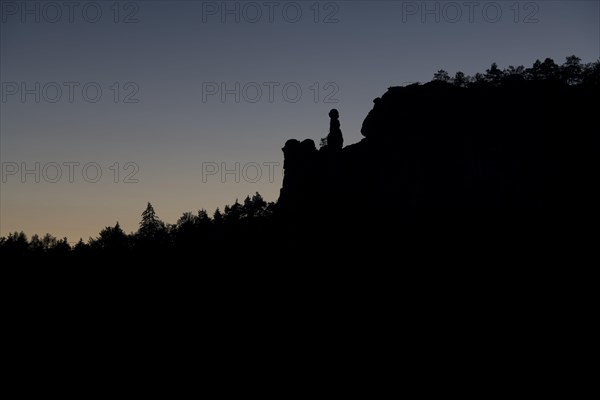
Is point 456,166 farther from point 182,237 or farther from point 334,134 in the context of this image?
point 182,237

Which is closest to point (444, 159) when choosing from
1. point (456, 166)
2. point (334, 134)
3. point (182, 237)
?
point (456, 166)

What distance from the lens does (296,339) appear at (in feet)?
197

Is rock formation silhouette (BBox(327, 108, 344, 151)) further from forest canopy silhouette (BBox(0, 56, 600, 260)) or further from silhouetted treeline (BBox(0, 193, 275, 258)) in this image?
silhouetted treeline (BBox(0, 193, 275, 258))

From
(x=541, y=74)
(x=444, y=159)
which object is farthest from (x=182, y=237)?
(x=541, y=74)

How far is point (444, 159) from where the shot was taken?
83250 mm

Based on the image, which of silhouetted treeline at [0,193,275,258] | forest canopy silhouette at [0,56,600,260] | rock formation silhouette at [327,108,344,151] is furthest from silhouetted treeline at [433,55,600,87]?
silhouetted treeline at [0,193,275,258]

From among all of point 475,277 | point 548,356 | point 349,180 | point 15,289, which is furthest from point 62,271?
point 548,356

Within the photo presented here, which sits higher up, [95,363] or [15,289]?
[15,289]

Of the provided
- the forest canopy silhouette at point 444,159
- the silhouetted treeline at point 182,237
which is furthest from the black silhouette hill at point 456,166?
the silhouetted treeline at point 182,237

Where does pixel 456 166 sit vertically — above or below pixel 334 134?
below

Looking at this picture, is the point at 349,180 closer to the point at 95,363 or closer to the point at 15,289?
the point at 95,363

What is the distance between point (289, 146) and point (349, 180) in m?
17.8

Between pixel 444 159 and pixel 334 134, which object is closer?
pixel 444 159

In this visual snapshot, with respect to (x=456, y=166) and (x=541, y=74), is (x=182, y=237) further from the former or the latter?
(x=541, y=74)
